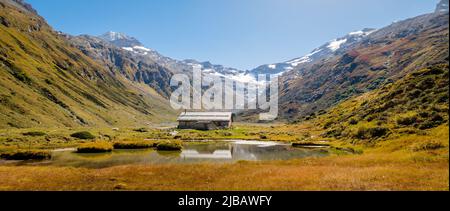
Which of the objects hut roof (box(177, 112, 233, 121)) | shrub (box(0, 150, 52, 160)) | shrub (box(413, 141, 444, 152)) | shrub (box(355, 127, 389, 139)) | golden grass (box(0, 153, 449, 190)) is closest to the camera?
golden grass (box(0, 153, 449, 190))

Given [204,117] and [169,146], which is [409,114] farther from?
[204,117]

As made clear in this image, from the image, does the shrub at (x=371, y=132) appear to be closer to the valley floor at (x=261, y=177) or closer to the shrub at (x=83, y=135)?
the valley floor at (x=261, y=177)

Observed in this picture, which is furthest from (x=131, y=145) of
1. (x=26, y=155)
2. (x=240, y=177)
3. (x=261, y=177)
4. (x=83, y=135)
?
(x=261, y=177)

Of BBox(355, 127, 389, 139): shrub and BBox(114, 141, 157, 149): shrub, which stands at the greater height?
BBox(355, 127, 389, 139): shrub

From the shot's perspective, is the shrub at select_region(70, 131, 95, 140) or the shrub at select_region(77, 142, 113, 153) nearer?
the shrub at select_region(77, 142, 113, 153)

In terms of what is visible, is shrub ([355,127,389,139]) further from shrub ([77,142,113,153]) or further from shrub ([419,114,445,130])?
shrub ([77,142,113,153])

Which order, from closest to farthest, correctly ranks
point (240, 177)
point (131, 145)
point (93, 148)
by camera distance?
point (240, 177), point (93, 148), point (131, 145)

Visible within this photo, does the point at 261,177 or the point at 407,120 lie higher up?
the point at 407,120

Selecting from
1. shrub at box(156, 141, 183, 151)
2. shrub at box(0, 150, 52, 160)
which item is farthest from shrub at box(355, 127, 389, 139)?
shrub at box(0, 150, 52, 160)

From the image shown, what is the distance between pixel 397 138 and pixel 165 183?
4419cm

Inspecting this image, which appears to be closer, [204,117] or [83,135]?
[83,135]

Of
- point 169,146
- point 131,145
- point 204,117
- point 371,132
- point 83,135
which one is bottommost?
point 169,146
